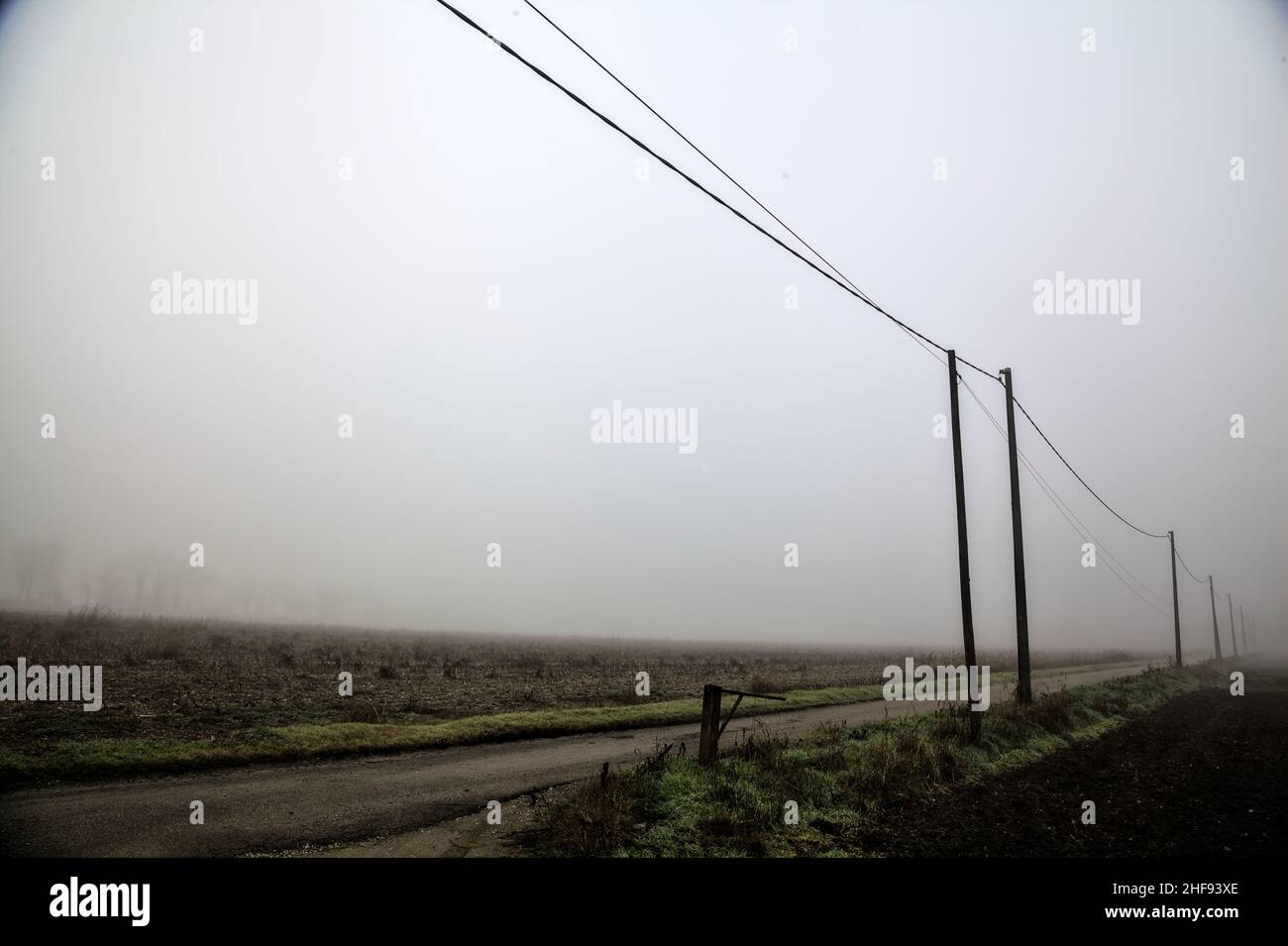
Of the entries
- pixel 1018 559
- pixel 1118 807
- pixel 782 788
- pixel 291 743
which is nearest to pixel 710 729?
pixel 782 788

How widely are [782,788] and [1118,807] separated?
4.85 m

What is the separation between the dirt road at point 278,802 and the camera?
21.8ft

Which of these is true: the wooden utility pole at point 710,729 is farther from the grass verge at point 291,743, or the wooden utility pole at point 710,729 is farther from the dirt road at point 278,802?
the grass verge at point 291,743

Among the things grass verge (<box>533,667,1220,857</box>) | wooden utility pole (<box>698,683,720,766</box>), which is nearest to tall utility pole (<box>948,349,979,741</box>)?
grass verge (<box>533,667,1220,857</box>)

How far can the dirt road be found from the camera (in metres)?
6.64

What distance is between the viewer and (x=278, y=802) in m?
8.26

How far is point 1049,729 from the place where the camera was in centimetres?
1522

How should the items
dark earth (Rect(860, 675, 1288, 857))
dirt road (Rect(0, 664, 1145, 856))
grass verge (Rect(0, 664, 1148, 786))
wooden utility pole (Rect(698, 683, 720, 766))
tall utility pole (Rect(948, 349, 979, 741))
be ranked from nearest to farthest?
dirt road (Rect(0, 664, 1145, 856))
dark earth (Rect(860, 675, 1288, 857))
wooden utility pole (Rect(698, 683, 720, 766))
grass verge (Rect(0, 664, 1148, 786))
tall utility pole (Rect(948, 349, 979, 741))

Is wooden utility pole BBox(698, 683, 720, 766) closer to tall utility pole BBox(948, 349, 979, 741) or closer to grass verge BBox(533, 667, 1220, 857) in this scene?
grass verge BBox(533, 667, 1220, 857)

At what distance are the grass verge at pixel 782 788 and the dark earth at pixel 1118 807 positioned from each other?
18.9 inches

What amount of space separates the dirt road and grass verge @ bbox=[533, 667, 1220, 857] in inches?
77.3

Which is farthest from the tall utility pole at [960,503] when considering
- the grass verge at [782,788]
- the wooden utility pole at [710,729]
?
the wooden utility pole at [710,729]

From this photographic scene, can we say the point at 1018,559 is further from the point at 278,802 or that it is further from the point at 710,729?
the point at 278,802

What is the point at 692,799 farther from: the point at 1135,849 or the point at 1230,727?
the point at 1230,727
